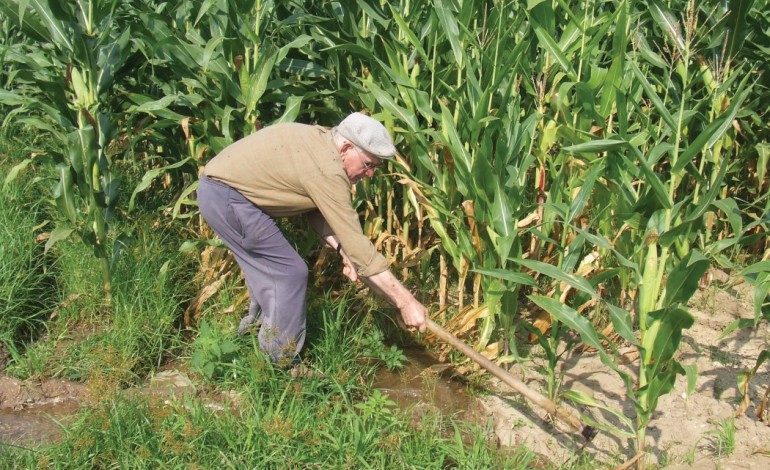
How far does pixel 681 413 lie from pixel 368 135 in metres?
2.47

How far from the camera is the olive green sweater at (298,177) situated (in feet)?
13.3

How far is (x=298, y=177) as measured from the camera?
4180 mm

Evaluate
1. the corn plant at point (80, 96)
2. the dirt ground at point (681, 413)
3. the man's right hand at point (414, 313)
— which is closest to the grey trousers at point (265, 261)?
the man's right hand at point (414, 313)

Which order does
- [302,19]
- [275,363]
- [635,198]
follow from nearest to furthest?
[635,198], [275,363], [302,19]

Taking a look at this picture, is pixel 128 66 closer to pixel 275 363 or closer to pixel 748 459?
pixel 275 363

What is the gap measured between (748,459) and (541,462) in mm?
1107

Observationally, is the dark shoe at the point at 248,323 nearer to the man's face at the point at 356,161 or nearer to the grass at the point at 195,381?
the grass at the point at 195,381

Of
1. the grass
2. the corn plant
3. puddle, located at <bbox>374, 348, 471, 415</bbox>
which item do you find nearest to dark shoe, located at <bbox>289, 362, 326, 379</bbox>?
the grass

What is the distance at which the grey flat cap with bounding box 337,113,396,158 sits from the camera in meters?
4.01

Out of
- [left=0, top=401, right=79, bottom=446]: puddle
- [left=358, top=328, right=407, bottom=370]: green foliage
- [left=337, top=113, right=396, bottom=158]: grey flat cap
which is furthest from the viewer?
[left=358, top=328, right=407, bottom=370]: green foliage

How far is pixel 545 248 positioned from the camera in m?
5.46

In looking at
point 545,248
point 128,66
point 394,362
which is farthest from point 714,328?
point 128,66

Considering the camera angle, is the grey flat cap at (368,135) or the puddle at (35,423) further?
the puddle at (35,423)

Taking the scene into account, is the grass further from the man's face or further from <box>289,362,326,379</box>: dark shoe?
the man's face
